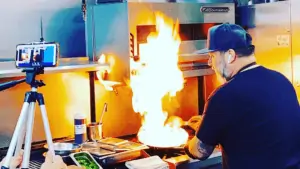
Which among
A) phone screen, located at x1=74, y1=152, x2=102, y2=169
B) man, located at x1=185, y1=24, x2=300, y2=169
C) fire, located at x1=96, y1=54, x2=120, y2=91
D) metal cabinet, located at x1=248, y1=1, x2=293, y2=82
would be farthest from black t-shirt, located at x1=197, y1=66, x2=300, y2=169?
metal cabinet, located at x1=248, y1=1, x2=293, y2=82

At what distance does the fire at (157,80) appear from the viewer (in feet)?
7.80

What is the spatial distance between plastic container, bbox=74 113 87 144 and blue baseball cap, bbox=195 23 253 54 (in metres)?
0.87

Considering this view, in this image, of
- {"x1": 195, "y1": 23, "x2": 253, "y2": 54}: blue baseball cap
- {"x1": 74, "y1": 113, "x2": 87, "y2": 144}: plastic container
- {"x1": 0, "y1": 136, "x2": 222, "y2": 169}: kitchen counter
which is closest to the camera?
{"x1": 195, "y1": 23, "x2": 253, "y2": 54}: blue baseball cap

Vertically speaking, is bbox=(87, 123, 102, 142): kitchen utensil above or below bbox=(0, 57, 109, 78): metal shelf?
below

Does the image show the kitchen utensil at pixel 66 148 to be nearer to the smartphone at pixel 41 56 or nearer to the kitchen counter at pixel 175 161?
the kitchen counter at pixel 175 161

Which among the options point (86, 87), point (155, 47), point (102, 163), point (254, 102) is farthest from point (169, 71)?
point (254, 102)

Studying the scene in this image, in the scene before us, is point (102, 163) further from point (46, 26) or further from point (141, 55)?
point (46, 26)

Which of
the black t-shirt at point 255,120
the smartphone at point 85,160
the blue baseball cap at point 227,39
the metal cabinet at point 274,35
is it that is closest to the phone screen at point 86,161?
the smartphone at point 85,160

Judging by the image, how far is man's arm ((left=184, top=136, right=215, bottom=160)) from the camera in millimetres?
1844

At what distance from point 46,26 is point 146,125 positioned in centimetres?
79

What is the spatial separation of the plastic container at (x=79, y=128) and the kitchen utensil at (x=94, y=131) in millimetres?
58

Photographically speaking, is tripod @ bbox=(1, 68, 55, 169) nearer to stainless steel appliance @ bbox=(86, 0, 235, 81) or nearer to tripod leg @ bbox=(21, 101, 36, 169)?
tripod leg @ bbox=(21, 101, 36, 169)

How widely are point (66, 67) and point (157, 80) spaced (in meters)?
0.55

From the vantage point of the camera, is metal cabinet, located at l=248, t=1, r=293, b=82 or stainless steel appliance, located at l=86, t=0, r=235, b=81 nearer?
stainless steel appliance, located at l=86, t=0, r=235, b=81
